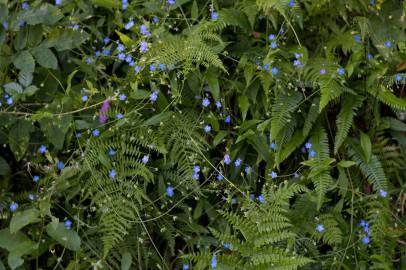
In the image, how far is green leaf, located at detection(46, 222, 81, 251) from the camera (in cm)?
316

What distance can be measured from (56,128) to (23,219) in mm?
574

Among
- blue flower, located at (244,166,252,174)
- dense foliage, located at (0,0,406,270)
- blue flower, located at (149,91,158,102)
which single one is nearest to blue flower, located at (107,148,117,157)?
dense foliage, located at (0,0,406,270)

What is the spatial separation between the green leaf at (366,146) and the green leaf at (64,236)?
1.76m

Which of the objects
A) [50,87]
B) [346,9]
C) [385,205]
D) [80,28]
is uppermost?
[346,9]

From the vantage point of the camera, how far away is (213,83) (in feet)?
11.7

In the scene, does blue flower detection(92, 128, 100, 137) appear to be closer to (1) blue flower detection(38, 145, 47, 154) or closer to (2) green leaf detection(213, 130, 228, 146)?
(1) blue flower detection(38, 145, 47, 154)

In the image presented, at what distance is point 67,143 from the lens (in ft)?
11.4

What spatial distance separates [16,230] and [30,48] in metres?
1.11

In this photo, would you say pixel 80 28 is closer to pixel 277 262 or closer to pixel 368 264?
pixel 277 262

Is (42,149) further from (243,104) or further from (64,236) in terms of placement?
(243,104)

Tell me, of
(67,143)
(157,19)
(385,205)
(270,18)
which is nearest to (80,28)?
(157,19)

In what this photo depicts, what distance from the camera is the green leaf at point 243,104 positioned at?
11.6ft

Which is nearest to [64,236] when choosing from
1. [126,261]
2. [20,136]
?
[126,261]

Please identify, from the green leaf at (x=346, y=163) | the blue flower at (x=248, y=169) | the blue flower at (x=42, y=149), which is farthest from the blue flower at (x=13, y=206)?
the green leaf at (x=346, y=163)
